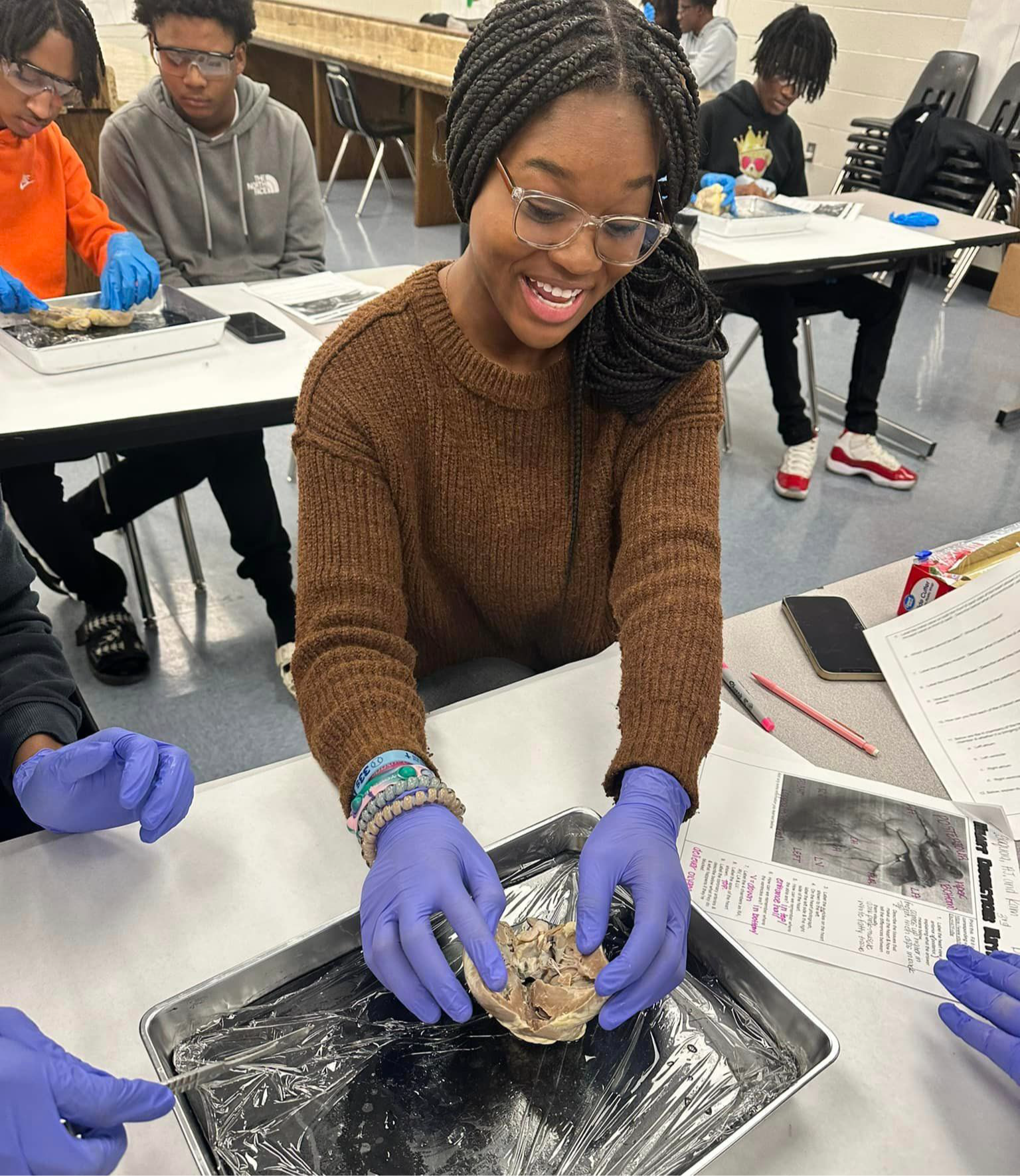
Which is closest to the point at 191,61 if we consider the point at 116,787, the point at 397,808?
the point at 116,787

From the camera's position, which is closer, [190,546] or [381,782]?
[381,782]

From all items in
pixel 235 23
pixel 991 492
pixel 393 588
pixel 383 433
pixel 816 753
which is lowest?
pixel 991 492

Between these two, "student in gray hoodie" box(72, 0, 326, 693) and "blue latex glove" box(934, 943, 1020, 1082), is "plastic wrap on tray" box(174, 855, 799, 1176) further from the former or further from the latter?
"student in gray hoodie" box(72, 0, 326, 693)

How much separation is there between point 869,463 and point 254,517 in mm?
2073

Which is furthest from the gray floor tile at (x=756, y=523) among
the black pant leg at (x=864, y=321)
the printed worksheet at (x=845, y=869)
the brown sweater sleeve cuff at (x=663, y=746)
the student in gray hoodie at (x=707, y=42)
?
the student in gray hoodie at (x=707, y=42)

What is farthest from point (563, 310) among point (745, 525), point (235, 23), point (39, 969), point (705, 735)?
point (745, 525)

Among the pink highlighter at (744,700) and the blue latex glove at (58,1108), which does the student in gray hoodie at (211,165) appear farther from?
the blue latex glove at (58,1108)

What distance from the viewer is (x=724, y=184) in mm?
2719

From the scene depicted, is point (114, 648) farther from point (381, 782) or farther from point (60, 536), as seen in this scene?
point (381, 782)

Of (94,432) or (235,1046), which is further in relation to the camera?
(94,432)

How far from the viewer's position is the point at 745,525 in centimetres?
275

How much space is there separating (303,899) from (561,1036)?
0.81 feet

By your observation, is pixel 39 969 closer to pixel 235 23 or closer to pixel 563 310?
pixel 563 310

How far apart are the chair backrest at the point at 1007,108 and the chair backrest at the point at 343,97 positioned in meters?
3.35
